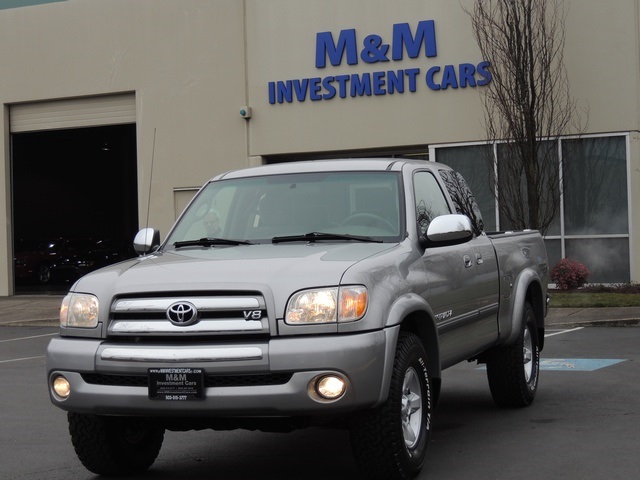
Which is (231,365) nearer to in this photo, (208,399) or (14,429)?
(208,399)

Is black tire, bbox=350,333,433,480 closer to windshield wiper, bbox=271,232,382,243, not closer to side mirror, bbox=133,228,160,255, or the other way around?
windshield wiper, bbox=271,232,382,243

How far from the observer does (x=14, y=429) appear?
28.3ft

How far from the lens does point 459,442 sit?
7477 millimetres

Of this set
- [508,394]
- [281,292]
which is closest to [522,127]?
[508,394]

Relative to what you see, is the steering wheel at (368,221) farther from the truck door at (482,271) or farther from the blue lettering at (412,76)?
the blue lettering at (412,76)

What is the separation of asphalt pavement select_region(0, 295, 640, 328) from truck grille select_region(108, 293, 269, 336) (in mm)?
11720

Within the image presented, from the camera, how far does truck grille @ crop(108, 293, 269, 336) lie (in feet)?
18.8

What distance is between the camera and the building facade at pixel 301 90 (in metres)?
21.9

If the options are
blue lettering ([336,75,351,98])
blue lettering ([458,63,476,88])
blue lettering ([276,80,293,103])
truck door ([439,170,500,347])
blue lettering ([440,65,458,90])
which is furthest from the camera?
blue lettering ([276,80,293,103])

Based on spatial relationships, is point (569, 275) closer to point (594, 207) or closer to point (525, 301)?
point (594, 207)

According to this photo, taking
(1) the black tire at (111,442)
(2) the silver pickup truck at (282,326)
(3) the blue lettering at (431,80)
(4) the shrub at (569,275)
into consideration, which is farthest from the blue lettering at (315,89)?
(1) the black tire at (111,442)

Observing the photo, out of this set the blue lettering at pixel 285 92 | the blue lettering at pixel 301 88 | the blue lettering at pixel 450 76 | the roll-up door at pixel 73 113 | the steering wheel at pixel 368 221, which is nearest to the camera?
the steering wheel at pixel 368 221

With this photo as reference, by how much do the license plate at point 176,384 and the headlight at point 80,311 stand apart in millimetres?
571

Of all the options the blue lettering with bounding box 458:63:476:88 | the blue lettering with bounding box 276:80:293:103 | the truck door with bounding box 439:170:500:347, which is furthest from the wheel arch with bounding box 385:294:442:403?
the blue lettering with bounding box 276:80:293:103
